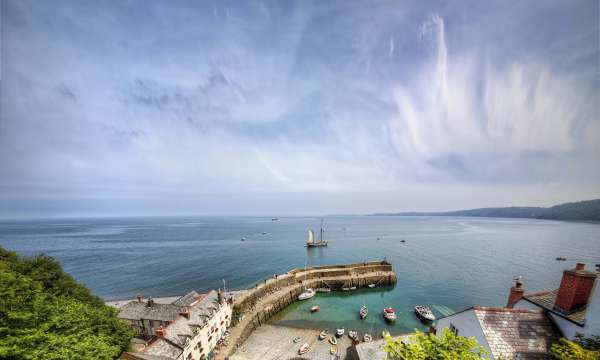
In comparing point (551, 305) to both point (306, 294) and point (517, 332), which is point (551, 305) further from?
point (306, 294)

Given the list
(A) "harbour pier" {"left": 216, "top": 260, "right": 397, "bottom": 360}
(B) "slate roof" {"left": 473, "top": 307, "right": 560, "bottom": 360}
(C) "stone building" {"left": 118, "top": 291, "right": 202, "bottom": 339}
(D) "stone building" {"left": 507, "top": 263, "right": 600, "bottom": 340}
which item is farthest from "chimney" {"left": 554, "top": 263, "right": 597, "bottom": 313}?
(C) "stone building" {"left": 118, "top": 291, "right": 202, "bottom": 339}

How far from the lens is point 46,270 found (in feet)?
108

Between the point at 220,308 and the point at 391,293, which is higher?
the point at 220,308

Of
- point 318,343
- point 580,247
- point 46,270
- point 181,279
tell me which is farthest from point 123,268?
point 580,247

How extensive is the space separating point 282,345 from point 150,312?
2223 centimetres

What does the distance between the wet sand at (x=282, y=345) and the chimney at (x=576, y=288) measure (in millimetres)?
23502

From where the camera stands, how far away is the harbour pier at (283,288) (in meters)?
36.3

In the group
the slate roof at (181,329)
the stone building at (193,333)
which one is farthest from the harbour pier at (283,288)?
the slate roof at (181,329)

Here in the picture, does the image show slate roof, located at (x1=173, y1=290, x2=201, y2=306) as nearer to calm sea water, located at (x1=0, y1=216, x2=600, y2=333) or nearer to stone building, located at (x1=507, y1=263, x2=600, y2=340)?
calm sea water, located at (x1=0, y1=216, x2=600, y2=333)

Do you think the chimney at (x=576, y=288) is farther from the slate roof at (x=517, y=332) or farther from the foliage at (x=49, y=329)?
the foliage at (x=49, y=329)

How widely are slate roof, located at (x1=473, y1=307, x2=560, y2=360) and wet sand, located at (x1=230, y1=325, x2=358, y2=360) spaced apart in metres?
19.7

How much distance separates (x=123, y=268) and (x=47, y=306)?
76.3m

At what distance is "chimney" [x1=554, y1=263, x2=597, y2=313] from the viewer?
13.8m

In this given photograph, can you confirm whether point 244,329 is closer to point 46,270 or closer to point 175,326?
point 175,326
